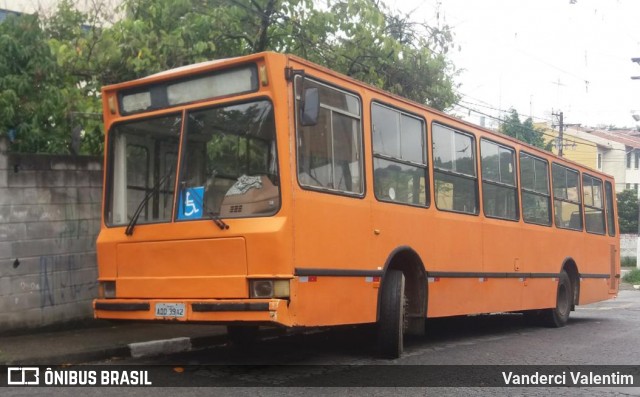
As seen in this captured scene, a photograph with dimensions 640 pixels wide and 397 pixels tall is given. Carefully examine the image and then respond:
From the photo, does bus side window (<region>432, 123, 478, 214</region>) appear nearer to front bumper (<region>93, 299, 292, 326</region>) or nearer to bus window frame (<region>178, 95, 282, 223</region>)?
bus window frame (<region>178, 95, 282, 223</region>)

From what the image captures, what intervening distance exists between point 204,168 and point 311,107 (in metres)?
1.27

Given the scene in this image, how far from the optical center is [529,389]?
6.92 m

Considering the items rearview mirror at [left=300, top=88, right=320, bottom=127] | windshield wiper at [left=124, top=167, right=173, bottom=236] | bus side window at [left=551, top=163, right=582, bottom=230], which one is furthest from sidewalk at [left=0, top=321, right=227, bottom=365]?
bus side window at [left=551, top=163, right=582, bottom=230]

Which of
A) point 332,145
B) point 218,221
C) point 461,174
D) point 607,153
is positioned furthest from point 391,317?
point 607,153

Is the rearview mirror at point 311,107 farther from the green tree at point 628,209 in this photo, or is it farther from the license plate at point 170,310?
the green tree at point 628,209

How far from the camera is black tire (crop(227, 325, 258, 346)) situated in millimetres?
9141

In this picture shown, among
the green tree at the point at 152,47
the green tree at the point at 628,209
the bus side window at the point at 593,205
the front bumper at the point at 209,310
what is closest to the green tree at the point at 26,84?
the green tree at the point at 152,47

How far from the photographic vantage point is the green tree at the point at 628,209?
165 ft

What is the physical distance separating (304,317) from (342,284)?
28.9 inches

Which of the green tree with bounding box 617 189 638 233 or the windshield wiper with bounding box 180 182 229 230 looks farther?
the green tree with bounding box 617 189 638 233

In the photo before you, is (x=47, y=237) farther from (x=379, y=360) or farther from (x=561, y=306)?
(x=561, y=306)

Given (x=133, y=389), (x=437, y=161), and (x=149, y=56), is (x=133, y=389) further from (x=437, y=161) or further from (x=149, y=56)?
(x=149, y=56)

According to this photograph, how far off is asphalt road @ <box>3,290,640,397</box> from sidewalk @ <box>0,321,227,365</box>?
7.6 inches

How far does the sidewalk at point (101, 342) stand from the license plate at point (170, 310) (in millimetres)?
633
